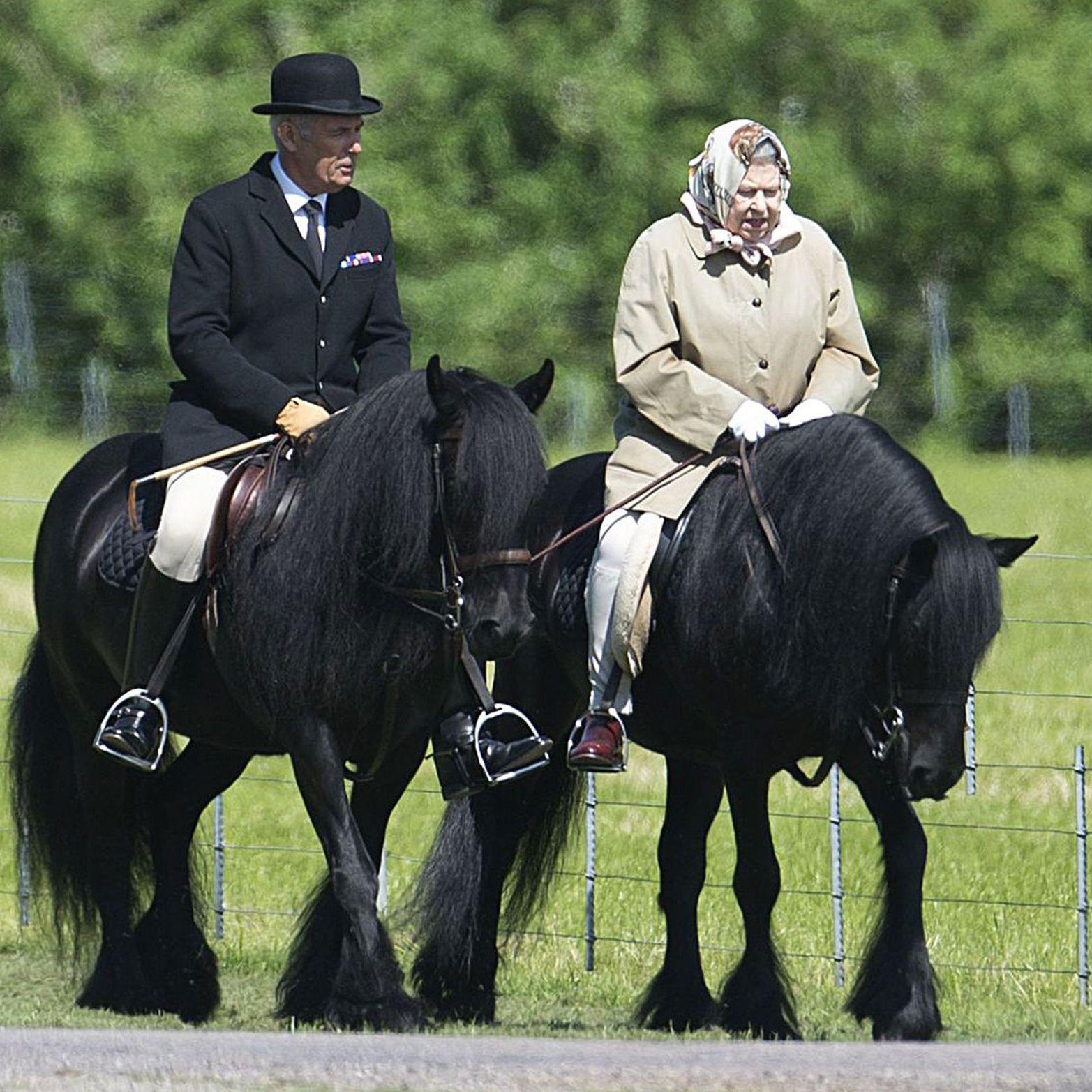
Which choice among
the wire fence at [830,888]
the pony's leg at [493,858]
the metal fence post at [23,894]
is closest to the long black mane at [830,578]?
the wire fence at [830,888]

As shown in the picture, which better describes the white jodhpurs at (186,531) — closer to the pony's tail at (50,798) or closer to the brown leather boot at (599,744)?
the brown leather boot at (599,744)

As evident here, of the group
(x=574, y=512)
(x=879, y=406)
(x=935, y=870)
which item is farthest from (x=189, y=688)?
(x=879, y=406)

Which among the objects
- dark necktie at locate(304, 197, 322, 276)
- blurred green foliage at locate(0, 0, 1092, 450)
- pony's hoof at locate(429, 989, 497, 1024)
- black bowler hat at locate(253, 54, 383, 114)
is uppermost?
blurred green foliage at locate(0, 0, 1092, 450)

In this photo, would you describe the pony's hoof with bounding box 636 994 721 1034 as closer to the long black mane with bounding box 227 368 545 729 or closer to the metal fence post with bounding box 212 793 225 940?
the long black mane with bounding box 227 368 545 729

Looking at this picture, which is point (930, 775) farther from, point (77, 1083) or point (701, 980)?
point (77, 1083)

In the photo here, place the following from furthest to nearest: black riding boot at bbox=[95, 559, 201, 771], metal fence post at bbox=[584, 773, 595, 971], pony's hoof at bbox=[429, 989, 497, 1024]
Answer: metal fence post at bbox=[584, 773, 595, 971] → pony's hoof at bbox=[429, 989, 497, 1024] → black riding boot at bbox=[95, 559, 201, 771]

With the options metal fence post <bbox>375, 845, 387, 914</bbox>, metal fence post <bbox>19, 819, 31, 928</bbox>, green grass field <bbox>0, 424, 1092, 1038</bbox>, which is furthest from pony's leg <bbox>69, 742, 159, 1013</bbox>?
metal fence post <bbox>19, 819, 31, 928</bbox>

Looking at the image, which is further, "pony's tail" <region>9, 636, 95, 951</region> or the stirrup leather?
"pony's tail" <region>9, 636, 95, 951</region>

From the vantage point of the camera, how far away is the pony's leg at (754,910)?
25.3 feet

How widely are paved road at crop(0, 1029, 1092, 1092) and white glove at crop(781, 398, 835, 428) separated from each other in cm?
264

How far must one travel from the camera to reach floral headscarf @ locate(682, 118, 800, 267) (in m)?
7.87

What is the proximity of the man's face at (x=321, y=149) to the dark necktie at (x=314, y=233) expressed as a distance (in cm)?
7

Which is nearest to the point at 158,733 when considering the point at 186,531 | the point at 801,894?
the point at 186,531

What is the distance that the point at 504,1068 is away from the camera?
5.27 metres
